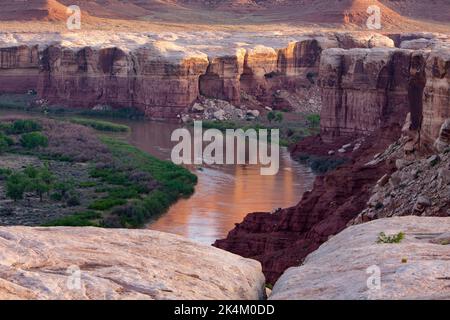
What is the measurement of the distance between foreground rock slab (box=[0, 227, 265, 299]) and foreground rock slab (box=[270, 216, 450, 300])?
0.55 metres

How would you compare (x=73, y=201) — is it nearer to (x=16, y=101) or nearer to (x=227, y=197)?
(x=227, y=197)

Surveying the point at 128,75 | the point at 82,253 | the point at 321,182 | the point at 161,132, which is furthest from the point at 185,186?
the point at 128,75

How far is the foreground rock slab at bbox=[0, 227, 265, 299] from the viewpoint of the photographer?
853 centimetres

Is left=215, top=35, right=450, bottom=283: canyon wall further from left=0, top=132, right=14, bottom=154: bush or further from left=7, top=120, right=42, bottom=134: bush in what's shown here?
left=7, top=120, right=42, bottom=134: bush

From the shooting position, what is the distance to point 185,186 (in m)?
34.6

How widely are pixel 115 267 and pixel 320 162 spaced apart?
3232cm

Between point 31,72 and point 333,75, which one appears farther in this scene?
point 31,72

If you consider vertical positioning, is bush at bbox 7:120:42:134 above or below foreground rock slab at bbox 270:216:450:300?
below

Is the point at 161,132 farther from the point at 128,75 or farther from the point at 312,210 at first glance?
the point at 312,210

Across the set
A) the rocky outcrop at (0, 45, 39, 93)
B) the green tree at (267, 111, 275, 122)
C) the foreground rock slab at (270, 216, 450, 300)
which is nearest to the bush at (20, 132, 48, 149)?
the green tree at (267, 111, 275, 122)

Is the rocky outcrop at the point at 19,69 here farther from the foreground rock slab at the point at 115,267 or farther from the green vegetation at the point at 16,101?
the foreground rock slab at the point at 115,267

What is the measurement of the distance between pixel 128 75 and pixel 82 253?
183ft

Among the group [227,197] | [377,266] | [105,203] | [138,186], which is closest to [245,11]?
[138,186]

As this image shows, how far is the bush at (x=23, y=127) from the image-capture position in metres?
49.7
